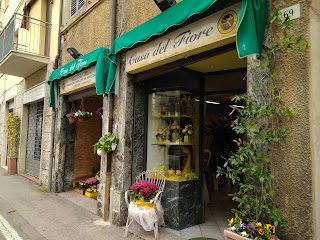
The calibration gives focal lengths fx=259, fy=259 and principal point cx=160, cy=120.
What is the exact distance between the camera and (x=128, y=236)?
14.6 ft

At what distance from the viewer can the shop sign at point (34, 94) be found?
9.07 m

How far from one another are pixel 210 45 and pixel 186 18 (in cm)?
49

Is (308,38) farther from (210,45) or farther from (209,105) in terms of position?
(209,105)

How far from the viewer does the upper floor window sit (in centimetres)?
739

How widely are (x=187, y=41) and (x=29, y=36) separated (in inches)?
362

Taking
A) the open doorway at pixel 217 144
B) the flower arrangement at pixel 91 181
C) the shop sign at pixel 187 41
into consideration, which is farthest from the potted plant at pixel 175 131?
the flower arrangement at pixel 91 181

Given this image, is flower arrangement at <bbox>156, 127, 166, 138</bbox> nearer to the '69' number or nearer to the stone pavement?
the stone pavement

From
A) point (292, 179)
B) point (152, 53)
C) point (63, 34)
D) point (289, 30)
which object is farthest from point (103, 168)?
point (63, 34)

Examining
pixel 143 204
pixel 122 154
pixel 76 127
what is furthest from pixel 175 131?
pixel 76 127

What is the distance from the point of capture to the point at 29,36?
1062 cm

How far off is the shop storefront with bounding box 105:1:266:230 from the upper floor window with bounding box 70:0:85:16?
318cm

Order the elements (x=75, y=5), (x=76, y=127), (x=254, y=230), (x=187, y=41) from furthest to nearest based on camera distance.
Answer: (x=76, y=127), (x=75, y=5), (x=187, y=41), (x=254, y=230)

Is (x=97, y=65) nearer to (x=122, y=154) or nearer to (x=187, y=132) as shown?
(x=122, y=154)

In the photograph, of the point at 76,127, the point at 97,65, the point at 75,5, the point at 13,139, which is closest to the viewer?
the point at 97,65
